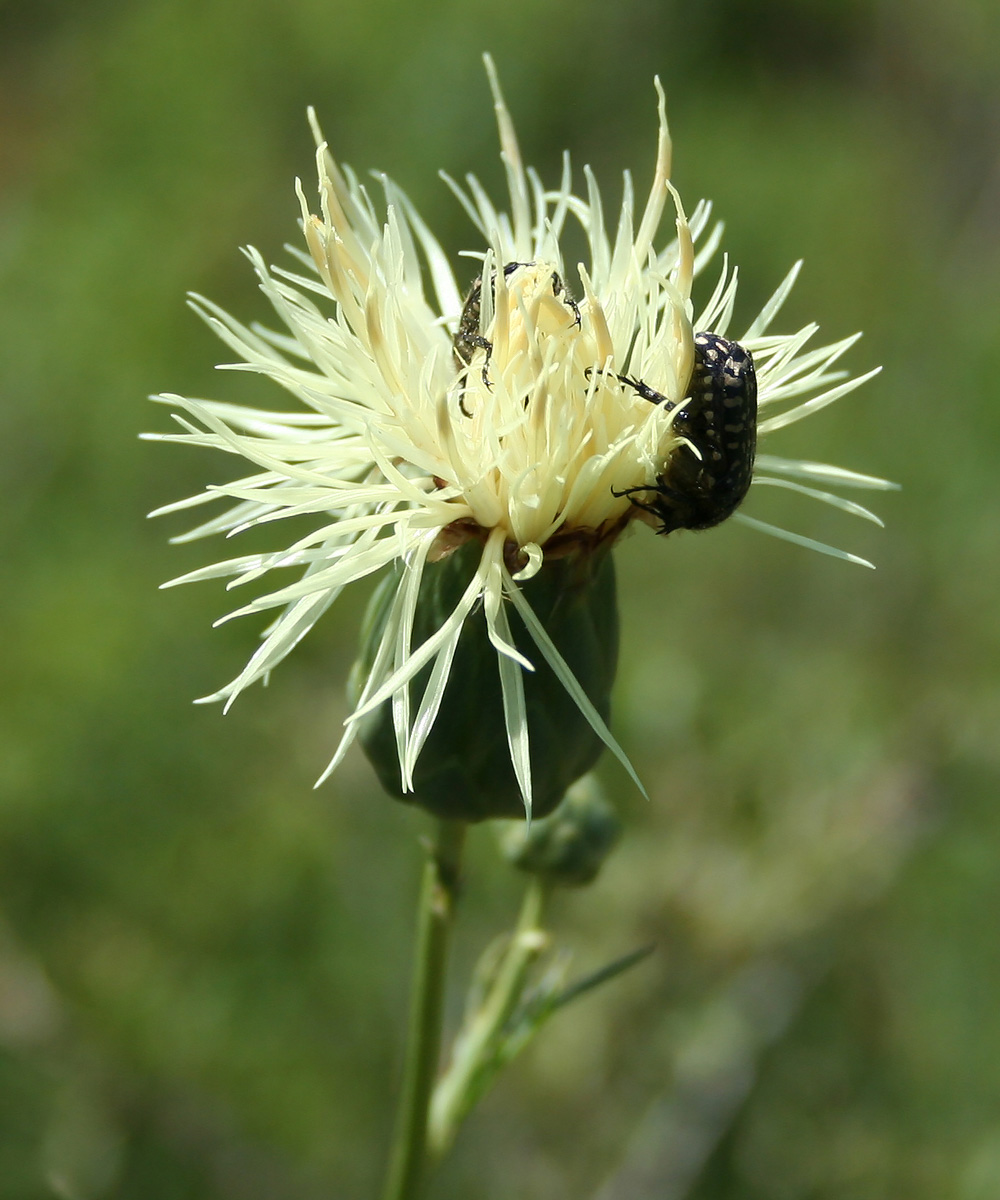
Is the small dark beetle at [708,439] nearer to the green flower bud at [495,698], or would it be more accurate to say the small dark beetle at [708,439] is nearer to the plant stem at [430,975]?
the green flower bud at [495,698]

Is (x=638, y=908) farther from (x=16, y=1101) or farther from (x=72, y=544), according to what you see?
(x=72, y=544)

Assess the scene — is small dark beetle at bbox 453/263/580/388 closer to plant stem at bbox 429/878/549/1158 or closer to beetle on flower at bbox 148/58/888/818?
beetle on flower at bbox 148/58/888/818

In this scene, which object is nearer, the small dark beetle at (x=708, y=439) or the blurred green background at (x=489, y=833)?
the small dark beetle at (x=708, y=439)

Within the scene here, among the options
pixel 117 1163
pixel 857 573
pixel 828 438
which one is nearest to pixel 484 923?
pixel 117 1163

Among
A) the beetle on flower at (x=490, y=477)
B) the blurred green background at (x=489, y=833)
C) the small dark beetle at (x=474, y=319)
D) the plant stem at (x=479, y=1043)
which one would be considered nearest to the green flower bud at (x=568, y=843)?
the plant stem at (x=479, y=1043)

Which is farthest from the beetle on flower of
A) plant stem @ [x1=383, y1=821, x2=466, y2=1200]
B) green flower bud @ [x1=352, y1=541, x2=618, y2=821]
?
plant stem @ [x1=383, y1=821, x2=466, y2=1200]
